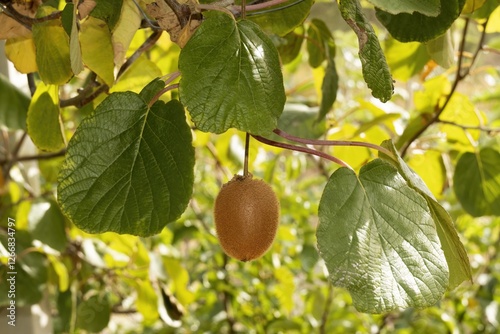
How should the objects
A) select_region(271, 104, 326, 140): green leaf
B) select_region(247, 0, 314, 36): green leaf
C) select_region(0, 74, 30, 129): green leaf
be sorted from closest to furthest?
select_region(247, 0, 314, 36): green leaf < select_region(271, 104, 326, 140): green leaf < select_region(0, 74, 30, 129): green leaf

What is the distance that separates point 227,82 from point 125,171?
10cm

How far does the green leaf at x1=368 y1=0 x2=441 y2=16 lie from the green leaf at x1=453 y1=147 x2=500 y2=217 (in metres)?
0.53

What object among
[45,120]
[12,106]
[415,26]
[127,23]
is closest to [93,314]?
[12,106]

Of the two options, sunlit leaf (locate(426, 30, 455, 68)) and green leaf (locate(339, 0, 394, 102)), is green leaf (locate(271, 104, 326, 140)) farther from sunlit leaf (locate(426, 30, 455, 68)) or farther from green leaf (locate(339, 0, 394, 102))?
A: green leaf (locate(339, 0, 394, 102))

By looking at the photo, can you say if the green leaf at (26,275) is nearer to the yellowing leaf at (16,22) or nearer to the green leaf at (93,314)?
the green leaf at (93,314)

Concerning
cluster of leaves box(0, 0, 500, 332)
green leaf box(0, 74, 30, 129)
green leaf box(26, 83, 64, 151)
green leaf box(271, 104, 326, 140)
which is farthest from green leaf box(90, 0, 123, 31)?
green leaf box(0, 74, 30, 129)

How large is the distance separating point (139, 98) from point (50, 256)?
31.1 inches

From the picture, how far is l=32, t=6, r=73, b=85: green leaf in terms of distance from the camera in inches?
23.3

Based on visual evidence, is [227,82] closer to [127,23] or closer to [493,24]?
[127,23]

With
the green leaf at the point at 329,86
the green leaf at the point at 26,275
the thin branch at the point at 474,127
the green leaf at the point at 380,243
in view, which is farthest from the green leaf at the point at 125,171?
A: the green leaf at the point at 26,275

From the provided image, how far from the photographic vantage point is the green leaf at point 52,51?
593 mm

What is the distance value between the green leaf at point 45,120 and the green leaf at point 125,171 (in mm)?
174

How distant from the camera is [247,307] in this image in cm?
179

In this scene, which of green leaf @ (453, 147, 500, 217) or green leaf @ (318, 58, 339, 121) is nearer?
green leaf @ (318, 58, 339, 121)
